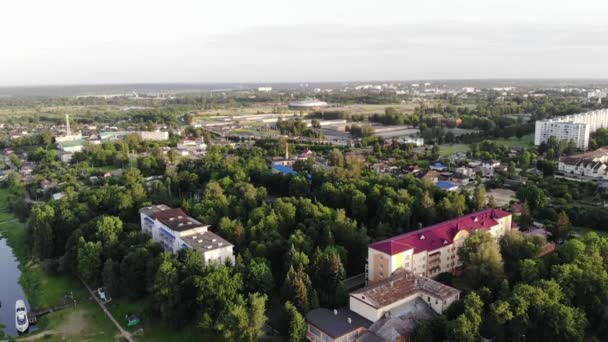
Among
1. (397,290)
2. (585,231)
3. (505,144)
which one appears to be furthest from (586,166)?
(397,290)

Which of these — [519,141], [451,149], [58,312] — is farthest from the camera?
[519,141]

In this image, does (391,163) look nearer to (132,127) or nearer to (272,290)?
(272,290)

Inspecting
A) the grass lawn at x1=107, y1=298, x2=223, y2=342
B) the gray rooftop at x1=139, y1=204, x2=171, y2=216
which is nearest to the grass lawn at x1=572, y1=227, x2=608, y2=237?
the grass lawn at x1=107, y1=298, x2=223, y2=342

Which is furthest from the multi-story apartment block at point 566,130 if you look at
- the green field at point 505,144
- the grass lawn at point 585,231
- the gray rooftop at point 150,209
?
the gray rooftop at point 150,209

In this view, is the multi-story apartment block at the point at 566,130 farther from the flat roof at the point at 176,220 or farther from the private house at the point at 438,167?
the flat roof at the point at 176,220

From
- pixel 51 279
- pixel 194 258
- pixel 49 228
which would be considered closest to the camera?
pixel 194 258

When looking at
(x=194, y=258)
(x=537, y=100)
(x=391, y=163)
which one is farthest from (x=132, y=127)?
(x=537, y=100)

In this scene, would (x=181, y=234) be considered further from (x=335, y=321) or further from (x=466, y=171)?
(x=466, y=171)
